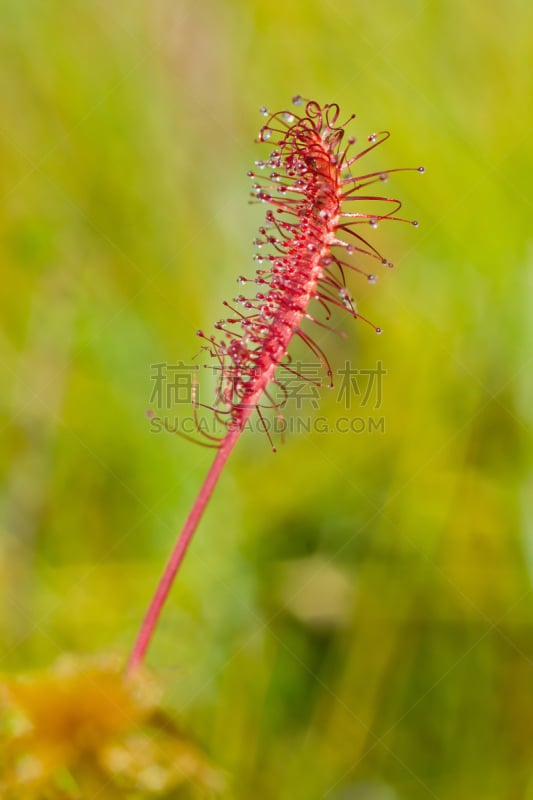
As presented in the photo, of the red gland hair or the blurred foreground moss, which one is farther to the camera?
the blurred foreground moss

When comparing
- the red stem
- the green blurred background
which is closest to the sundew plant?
the red stem

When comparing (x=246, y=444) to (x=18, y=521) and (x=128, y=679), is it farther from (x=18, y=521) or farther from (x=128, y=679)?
(x=128, y=679)

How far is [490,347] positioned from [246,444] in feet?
1.70

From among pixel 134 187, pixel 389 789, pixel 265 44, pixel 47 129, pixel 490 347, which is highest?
pixel 265 44

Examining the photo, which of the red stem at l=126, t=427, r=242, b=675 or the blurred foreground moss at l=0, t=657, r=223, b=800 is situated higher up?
the red stem at l=126, t=427, r=242, b=675

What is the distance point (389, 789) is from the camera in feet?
4.12

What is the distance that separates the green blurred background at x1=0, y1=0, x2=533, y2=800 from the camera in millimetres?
1313

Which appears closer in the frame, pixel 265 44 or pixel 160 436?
pixel 160 436

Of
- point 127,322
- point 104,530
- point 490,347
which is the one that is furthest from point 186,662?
point 490,347

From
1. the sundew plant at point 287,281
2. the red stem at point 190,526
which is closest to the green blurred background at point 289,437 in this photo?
the red stem at point 190,526

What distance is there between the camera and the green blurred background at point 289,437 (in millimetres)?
1313

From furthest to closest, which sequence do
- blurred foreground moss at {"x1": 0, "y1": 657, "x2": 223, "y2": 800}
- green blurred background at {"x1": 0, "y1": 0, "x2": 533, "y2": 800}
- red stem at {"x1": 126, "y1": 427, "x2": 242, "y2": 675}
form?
green blurred background at {"x1": 0, "y1": 0, "x2": 533, "y2": 800}, blurred foreground moss at {"x1": 0, "y1": 657, "x2": 223, "y2": 800}, red stem at {"x1": 126, "y1": 427, "x2": 242, "y2": 675}

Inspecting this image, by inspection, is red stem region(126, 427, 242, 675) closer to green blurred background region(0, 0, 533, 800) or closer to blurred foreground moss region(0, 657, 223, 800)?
blurred foreground moss region(0, 657, 223, 800)

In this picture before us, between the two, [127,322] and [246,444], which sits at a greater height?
[127,322]
